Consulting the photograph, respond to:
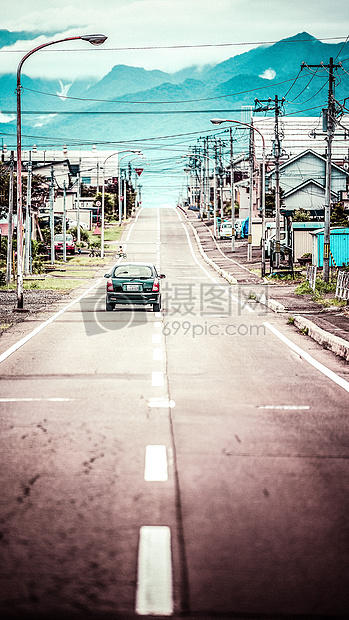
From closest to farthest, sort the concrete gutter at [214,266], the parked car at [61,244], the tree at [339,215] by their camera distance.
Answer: the concrete gutter at [214,266] < the parked car at [61,244] < the tree at [339,215]

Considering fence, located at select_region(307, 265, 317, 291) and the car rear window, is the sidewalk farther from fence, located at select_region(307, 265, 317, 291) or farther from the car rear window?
the car rear window

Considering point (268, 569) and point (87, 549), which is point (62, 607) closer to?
point (87, 549)

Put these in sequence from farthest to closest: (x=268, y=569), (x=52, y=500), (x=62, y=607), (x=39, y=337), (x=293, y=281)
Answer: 1. (x=293, y=281)
2. (x=39, y=337)
3. (x=52, y=500)
4. (x=268, y=569)
5. (x=62, y=607)

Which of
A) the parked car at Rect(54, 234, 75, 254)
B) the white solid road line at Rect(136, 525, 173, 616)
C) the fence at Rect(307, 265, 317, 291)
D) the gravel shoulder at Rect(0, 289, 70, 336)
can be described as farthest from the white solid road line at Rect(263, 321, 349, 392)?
the parked car at Rect(54, 234, 75, 254)

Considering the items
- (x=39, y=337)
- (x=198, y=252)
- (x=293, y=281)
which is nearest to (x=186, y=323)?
(x=39, y=337)

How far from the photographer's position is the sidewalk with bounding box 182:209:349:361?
1571 centimetres

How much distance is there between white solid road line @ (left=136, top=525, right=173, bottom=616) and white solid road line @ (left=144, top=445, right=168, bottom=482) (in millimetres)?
1106

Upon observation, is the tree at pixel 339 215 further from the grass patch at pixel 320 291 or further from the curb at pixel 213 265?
the grass patch at pixel 320 291

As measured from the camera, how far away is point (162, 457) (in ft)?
22.6

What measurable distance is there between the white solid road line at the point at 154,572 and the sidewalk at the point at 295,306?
8.97 m

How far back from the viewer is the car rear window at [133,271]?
21.9 m

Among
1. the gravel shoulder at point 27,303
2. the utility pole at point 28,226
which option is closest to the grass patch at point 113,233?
the utility pole at point 28,226

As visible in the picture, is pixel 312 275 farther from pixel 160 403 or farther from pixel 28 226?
pixel 160 403

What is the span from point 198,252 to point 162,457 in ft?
203
